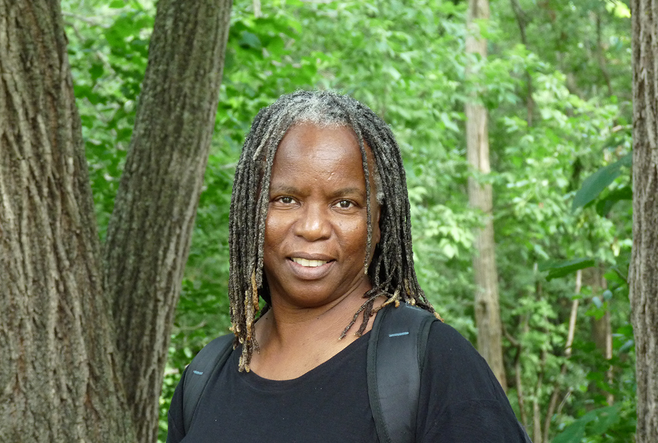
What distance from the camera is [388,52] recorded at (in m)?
8.10

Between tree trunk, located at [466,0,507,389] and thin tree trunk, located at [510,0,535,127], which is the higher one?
thin tree trunk, located at [510,0,535,127]

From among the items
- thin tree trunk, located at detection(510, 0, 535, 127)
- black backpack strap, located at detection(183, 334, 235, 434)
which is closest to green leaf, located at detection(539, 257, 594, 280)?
black backpack strap, located at detection(183, 334, 235, 434)

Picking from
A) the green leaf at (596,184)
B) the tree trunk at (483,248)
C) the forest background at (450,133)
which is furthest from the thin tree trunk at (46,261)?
the tree trunk at (483,248)

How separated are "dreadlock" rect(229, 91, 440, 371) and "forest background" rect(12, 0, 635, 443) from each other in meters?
1.81

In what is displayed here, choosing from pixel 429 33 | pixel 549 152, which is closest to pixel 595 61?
pixel 549 152

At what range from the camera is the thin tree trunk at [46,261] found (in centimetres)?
261

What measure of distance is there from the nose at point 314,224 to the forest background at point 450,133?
1.98m

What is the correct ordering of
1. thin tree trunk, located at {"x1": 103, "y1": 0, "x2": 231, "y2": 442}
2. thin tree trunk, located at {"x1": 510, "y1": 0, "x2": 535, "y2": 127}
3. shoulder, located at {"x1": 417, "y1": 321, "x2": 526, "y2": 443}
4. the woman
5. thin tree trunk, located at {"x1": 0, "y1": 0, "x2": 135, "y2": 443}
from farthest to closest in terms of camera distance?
thin tree trunk, located at {"x1": 510, "y1": 0, "x2": 535, "y2": 127} → thin tree trunk, located at {"x1": 103, "y1": 0, "x2": 231, "y2": 442} → thin tree trunk, located at {"x1": 0, "y1": 0, "x2": 135, "y2": 443} → the woman → shoulder, located at {"x1": 417, "y1": 321, "x2": 526, "y2": 443}

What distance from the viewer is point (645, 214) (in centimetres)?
239

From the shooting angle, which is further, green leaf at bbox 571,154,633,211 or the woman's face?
green leaf at bbox 571,154,633,211

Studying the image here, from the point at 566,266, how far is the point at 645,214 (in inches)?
34.3

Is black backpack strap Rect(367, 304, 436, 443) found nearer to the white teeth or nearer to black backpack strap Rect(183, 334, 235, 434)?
the white teeth

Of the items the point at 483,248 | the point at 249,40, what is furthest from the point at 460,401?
the point at 483,248

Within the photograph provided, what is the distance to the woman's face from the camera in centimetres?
150
